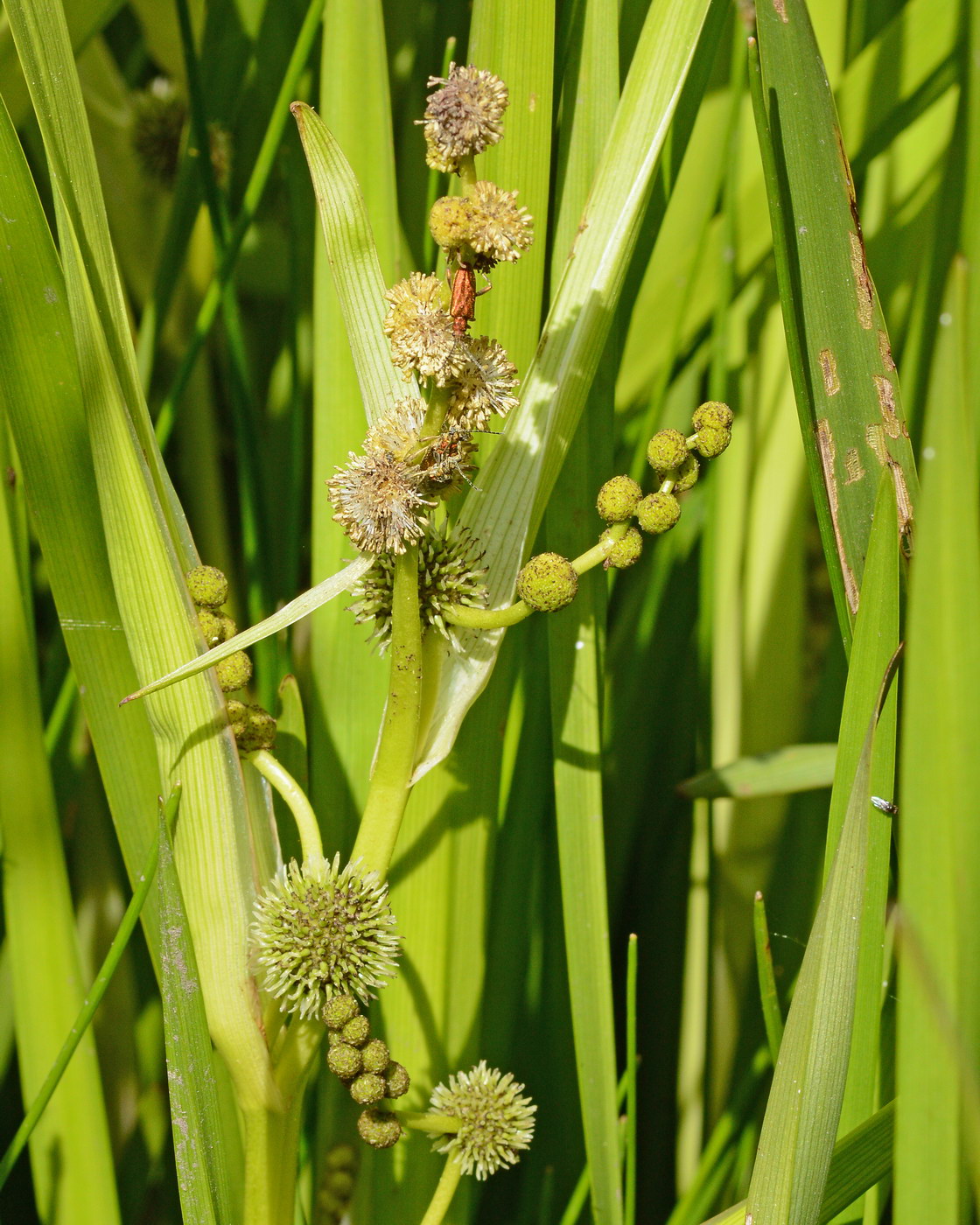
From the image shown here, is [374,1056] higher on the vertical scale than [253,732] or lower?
lower

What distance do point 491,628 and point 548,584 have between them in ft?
0.21

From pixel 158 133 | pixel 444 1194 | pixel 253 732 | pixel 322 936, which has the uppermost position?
pixel 158 133

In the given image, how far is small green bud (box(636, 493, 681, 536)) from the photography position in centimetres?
49

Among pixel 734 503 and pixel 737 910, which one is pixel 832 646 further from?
pixel 737 910

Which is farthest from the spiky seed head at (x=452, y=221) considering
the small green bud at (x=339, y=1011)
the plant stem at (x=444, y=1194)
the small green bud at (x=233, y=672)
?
the plant stem at (x=444, y=1194)

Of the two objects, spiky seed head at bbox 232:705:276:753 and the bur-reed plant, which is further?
spiky seed head at bbox 232:705:276:753

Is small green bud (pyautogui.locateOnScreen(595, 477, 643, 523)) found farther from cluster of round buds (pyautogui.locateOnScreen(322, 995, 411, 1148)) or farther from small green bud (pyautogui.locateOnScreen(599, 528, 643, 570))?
cluster of round buds (pyautogui.locateOnScreen(322, 995, 411, 1148))

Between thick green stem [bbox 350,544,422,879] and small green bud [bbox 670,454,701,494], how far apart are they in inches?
5.8

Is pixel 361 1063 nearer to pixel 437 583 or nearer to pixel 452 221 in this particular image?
pixel 437 583

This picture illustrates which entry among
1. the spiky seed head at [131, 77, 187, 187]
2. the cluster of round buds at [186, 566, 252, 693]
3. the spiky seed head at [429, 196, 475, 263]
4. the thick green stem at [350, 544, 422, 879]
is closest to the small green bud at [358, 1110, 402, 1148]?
the thick green stem at [350, 544, 422, 879]

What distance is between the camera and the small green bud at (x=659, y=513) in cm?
49

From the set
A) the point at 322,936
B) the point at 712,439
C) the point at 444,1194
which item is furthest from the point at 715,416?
the point at 444,1194

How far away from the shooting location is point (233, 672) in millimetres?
535

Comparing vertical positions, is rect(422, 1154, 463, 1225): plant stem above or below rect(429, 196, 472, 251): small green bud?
below
